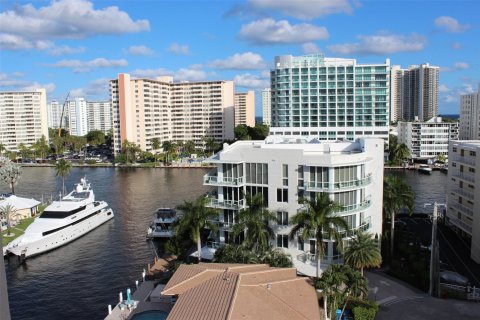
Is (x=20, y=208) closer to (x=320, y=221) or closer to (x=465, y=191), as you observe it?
(x=320, y=221)

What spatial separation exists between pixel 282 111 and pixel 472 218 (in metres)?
84.2

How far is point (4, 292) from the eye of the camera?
3.48 m

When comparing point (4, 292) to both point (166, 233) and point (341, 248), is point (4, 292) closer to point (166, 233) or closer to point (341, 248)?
point (341, 248)

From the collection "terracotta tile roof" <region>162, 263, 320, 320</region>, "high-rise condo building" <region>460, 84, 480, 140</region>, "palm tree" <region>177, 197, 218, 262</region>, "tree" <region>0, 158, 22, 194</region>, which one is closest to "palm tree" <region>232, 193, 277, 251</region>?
"palm tree" <region>177, 197, 218, 262</region>

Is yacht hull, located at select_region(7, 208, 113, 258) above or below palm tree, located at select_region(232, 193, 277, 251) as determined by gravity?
below

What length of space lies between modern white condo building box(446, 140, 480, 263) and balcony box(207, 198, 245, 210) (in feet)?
68.1

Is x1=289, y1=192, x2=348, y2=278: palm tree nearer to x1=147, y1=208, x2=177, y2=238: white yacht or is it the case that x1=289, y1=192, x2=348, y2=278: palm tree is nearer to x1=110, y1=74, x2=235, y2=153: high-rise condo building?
x1=147, y1=208, x2=177, y2=238: white yacht

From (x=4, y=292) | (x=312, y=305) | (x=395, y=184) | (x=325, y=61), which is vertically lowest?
(x=312, y=305)

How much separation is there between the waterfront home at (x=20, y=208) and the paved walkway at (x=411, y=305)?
152 feet

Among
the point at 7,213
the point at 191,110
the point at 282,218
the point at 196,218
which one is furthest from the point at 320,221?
the point at 191,110

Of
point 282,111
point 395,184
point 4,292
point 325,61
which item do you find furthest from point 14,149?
point 4,292

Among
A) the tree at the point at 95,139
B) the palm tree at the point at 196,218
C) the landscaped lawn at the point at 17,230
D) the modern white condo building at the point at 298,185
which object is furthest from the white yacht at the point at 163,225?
the tree at the point at 95,139

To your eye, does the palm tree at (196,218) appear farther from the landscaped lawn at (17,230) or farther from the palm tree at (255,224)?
the landscaped lawn at (17,230)

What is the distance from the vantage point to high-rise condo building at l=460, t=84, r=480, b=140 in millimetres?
136750
